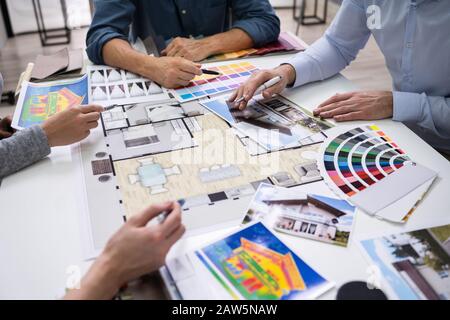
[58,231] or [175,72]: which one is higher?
[175,72]

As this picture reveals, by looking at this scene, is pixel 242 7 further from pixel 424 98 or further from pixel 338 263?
pixel 338 263

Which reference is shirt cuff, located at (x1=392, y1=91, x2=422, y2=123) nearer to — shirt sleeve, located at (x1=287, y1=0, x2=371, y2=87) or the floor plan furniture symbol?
shirt sleeve, located at (x1=287, y1=0, x2=371, y2=87)

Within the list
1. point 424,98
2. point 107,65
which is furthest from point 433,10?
point 107,65

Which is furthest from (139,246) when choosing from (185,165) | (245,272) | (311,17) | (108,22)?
(311,17)

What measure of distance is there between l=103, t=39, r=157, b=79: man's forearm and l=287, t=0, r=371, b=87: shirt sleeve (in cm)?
47

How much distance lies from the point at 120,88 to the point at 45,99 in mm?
227

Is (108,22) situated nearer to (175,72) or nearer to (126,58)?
(126,58)

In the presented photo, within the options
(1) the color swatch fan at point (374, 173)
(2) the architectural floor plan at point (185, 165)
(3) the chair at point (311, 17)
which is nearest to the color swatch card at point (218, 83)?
(2) the architectural floor plan at point (185, 165)

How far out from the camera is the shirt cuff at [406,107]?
1.20 meters

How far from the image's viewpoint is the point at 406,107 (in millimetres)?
1208

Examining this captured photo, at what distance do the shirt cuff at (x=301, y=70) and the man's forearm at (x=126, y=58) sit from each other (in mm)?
464

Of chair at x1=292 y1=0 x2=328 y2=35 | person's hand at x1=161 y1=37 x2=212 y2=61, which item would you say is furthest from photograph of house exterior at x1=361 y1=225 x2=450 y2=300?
chair at x1=292 y1=0 x2=328 y2=35

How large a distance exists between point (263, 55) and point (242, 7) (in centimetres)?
28
